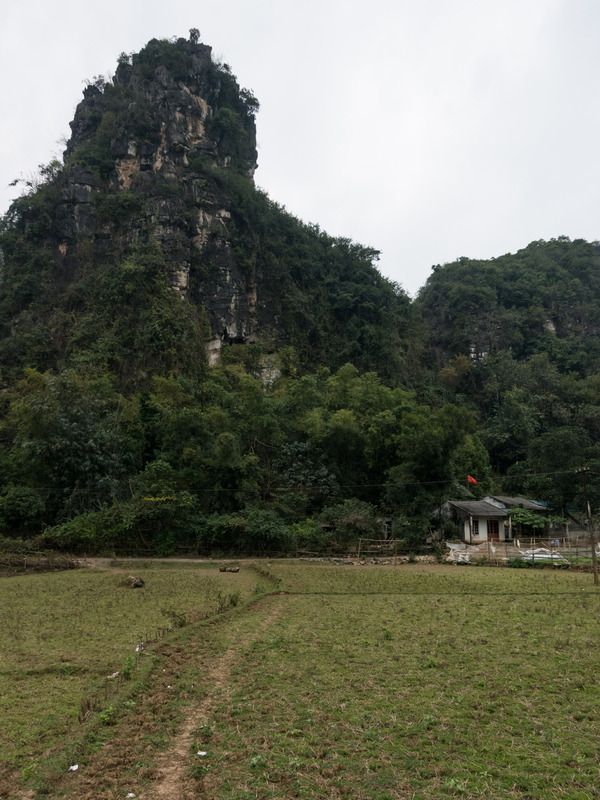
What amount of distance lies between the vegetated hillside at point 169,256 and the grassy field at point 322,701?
107ft

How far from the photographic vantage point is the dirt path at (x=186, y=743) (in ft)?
17.3

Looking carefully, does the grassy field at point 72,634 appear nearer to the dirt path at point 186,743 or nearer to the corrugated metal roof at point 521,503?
the dirt path at point 186,743

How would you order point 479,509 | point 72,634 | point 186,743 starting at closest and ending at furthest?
point 186,743 < point 72,634 < point 479,509

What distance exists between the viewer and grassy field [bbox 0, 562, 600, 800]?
5.35m

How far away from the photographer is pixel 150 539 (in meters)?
30.8

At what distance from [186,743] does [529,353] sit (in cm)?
6174

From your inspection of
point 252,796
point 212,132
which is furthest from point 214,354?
point 252,796

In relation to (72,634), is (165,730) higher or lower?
higher

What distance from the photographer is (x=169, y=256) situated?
46.2 metres

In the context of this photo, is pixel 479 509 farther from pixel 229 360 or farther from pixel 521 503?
pixel 229 360

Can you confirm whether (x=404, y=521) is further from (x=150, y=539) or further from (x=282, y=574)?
(x=150, y=539)

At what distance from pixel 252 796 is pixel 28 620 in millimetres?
10596

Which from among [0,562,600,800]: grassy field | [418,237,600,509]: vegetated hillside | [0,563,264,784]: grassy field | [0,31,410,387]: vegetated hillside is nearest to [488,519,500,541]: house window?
[418,237,600,509]: vegetated hillside

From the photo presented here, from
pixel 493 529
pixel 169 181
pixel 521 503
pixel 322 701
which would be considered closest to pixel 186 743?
pixel 322 701
